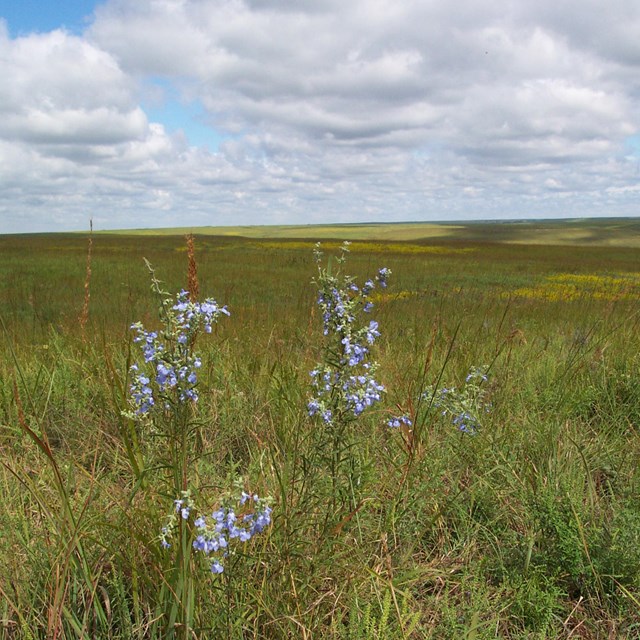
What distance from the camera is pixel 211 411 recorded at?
3.23 metres

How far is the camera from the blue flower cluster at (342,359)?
1.79 m

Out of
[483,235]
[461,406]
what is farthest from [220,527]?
[483,235]

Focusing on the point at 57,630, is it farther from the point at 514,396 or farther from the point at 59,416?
the point at 514,396

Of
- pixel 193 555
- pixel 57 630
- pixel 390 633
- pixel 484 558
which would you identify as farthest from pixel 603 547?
pixel 57 630

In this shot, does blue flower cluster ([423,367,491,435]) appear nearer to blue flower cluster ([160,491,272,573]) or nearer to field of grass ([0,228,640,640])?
field of grass ([0,228,640,640])

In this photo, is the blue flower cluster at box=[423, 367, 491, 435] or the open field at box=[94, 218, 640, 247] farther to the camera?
the open field at box=[94, 218, 640, 247]

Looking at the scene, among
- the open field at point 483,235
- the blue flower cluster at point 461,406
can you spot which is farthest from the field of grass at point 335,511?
the open field at point 483,235

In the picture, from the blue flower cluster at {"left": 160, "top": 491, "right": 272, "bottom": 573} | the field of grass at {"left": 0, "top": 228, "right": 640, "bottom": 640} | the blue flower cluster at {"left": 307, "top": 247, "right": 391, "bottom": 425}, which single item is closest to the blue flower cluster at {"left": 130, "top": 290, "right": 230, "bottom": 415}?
A: the field of grass at {"left": 0, "top": 228, "right": 640, "bottom": 640}

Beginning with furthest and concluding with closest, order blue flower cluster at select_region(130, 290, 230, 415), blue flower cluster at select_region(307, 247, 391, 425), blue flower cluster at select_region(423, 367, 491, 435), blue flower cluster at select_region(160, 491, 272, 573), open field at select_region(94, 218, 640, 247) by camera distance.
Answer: open field at select_region(94, 218, 640, 247) < blue flower cluster at select_region(423, 367, 491, 435) < blue flower cluster at select_region(307, 247, 391, 425) < blue flower cluster at select_region(130, 290, 230, 415) < blue flower cluster at select_region(160, 491, 272, 573)

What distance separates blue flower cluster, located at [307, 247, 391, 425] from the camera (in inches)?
70.4

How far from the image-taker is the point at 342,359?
1.89m

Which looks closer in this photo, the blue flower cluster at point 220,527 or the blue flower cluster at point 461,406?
the blue flower cluster at point 220,527

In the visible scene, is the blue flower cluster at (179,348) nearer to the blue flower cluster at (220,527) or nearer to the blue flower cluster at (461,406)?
the blue flower cluster at (220,527)

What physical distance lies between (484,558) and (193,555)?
4.17 feet
